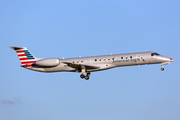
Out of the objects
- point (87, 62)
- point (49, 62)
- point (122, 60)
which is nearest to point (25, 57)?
point (49, 62)

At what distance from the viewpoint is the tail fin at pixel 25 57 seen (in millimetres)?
46031

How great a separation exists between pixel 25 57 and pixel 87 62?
9359 mm

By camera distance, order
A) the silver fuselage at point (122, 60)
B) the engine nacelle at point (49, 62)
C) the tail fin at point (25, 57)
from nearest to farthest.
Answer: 1. the silver fuselage at point (122, 60)
2. the engine nacelle at point (49, 62)
3. the tail fin at point (25, 57)

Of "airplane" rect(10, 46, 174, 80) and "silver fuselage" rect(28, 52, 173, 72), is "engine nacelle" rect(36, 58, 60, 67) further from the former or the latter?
"silver fuselage" rect(28, 52, 173, 72)

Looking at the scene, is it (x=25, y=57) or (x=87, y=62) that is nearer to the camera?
(x=87, y=62)

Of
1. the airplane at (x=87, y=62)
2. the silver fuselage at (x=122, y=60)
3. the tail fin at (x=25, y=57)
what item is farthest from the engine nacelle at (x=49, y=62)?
the tail fin at (x=25, y=57)

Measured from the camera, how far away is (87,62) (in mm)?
43375

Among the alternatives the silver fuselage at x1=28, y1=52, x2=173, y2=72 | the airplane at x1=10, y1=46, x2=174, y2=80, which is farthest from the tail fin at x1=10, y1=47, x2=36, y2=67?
the silver fuselage at x1=28, y1=52, x2=173, y2=72

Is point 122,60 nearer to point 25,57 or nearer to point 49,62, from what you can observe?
point 49,62

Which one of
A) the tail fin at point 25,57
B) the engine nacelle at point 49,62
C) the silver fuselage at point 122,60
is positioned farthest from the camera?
the tail fin at point 25,57

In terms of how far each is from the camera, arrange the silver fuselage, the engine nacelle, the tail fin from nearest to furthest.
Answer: the silver fuselage, the engine nacelle, the tail fin

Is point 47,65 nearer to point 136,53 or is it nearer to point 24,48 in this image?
point 24,48

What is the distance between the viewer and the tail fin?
4603 centimetres

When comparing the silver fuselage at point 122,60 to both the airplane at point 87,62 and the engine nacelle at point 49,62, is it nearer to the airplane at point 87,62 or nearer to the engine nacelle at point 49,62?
the airplane at point 87,62
